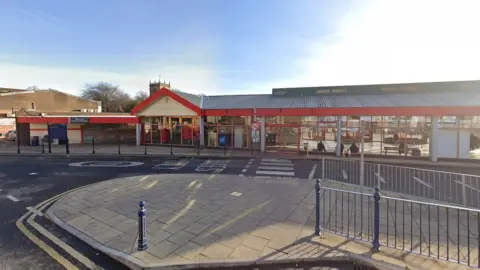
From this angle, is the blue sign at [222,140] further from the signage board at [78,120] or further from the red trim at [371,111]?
the signage board at [78,120]

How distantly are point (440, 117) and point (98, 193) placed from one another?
20.7 meters

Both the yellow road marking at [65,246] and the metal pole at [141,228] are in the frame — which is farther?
the metal pole at [141,228]

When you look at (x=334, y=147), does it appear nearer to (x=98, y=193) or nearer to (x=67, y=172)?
(x=98, y=193)

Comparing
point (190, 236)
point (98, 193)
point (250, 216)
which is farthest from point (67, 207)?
point (250, 216)

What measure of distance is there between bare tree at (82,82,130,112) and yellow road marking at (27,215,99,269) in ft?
197

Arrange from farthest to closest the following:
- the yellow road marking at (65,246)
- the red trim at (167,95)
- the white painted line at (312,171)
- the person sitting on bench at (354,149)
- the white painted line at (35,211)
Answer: the red trim at (167,95) < the person sitting on bench at (354,149) < the white painted line at (312,171) < the white painted line at (35,211) < the yellow road marking at (65,246)

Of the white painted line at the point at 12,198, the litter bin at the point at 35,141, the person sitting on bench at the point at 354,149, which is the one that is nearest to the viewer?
the white painted line at the point at 12,198

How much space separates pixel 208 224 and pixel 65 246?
299cm

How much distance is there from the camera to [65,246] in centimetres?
497

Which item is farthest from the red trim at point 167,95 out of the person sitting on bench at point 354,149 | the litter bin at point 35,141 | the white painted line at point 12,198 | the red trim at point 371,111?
the white painted line at point 12,198

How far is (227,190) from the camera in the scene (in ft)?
28.9

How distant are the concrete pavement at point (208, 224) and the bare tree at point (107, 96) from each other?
193 feet

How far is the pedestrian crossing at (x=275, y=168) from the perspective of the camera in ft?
40.6

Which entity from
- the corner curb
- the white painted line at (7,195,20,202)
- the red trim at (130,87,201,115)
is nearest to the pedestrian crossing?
the corner curb
